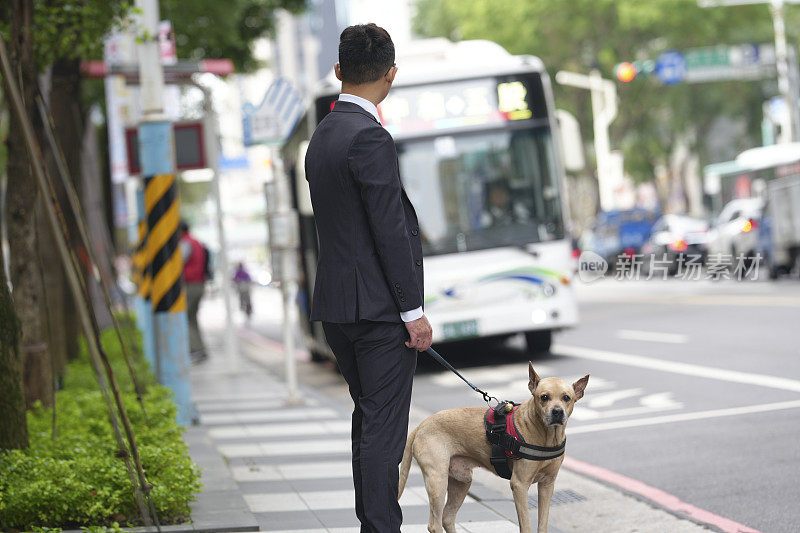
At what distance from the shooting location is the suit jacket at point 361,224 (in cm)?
425

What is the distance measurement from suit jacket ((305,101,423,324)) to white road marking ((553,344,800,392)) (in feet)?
22.0

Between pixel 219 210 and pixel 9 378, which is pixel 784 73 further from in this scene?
pixel 9 378

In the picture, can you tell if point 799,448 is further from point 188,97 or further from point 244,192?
Answer: point 244,192

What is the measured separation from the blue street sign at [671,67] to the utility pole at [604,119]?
294 inches

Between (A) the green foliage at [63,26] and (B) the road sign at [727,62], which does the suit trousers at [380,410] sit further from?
(B) the road sign at [727,62]

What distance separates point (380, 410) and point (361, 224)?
722mm

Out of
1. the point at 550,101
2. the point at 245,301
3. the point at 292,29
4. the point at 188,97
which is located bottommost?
the point at 245,301

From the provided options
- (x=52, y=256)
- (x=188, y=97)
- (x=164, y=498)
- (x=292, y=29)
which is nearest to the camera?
(x=164, y=498)

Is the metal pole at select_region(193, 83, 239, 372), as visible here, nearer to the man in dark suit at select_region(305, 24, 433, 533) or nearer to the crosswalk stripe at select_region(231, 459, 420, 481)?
the crosswalk stripe at select_region(231, 459, 420, 481)

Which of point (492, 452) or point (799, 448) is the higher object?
point (492, 452)

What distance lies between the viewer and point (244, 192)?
9925 centimetres

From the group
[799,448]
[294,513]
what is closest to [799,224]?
[799,448]

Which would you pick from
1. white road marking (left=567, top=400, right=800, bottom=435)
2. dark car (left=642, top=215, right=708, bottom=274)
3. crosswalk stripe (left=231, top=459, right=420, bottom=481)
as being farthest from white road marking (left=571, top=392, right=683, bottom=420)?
dark car (left=642, top=215, right=708, bottom=274)

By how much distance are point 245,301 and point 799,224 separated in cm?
1610
